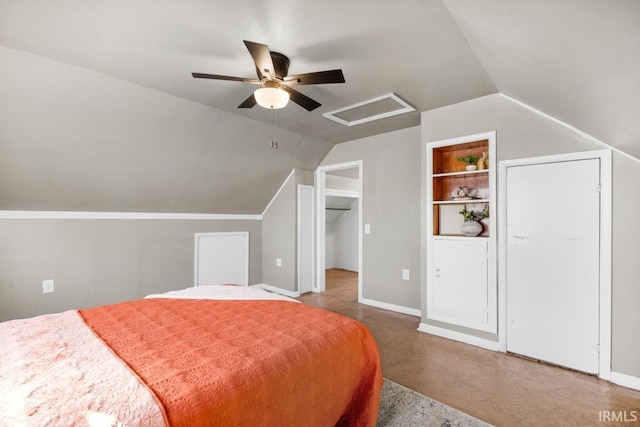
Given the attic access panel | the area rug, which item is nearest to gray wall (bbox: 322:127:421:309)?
the attic access panel

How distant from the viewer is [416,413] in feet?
6.06

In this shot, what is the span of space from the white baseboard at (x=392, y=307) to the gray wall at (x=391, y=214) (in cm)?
4

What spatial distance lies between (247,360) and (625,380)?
110 inches

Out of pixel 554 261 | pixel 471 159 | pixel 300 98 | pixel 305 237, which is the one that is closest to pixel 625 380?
pixel 554 261

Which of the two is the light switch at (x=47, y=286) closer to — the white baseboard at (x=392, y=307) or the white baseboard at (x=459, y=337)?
the white baseboard at (x=392, y=307)

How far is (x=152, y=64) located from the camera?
2150 millimetres

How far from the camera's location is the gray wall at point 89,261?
111 inches

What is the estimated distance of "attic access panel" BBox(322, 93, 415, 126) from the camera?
2839mm

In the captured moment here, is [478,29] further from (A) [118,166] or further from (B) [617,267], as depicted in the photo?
(A) [118,166]

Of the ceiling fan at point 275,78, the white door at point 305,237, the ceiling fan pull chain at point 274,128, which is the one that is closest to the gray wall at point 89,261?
the white door at point 305,237

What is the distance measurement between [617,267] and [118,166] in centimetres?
447

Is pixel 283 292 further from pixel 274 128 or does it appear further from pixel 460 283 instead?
pixel 460 283

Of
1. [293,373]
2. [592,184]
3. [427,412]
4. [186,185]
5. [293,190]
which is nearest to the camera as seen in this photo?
[293,373]

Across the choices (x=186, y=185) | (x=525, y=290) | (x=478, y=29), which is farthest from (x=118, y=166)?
(x=525, y=290)
